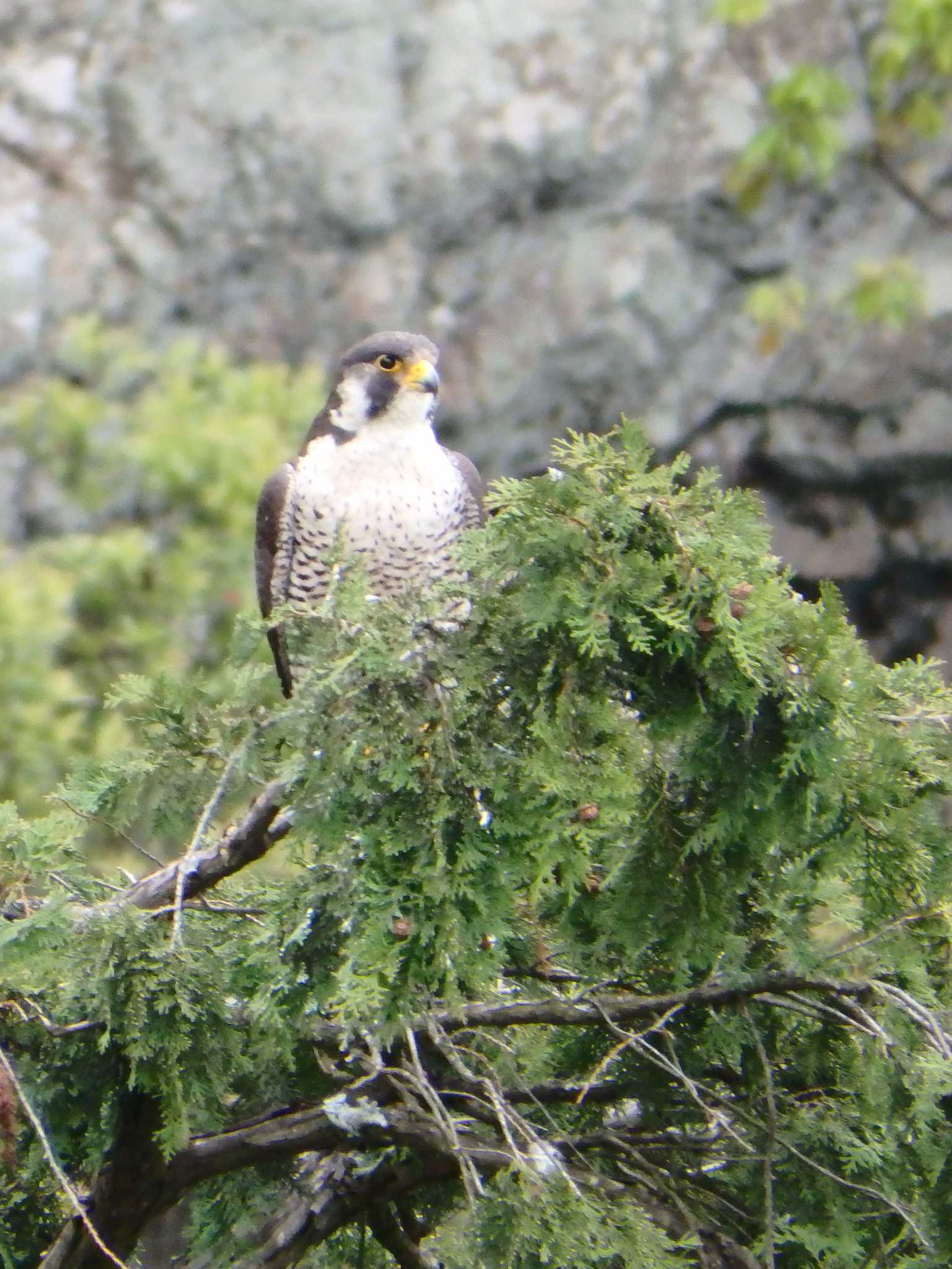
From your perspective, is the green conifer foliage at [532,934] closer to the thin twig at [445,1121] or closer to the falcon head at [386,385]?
the thin twig at [445,1121]

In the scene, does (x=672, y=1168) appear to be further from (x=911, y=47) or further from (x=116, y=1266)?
(x=911, y=47)

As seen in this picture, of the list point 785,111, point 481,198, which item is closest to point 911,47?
point 785,111

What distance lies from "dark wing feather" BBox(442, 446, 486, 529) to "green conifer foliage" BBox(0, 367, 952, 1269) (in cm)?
88

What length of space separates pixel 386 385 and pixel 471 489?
28 cm

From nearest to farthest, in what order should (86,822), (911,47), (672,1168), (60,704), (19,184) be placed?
(672,1168)
(86,822)
(60,704)
(911,47)
(19,184)

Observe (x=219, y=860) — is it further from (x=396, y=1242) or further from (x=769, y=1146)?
(x=769, y=1146)

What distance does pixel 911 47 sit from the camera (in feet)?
21.2

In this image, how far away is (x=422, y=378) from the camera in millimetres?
3170

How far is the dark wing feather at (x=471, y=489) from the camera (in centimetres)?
302

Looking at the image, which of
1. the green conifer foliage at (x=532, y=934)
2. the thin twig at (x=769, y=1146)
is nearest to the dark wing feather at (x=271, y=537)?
the green conifer foliage at (x=532, y=934)

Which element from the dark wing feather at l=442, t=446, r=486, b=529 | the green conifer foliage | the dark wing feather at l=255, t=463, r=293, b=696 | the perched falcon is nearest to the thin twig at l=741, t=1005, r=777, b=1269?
the green conifer foliage

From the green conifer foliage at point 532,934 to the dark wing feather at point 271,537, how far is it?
89 cm

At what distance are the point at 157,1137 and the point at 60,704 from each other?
3287 millimetres

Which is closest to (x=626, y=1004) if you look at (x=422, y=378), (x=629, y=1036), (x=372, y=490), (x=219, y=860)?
(x=629, y=1036)
